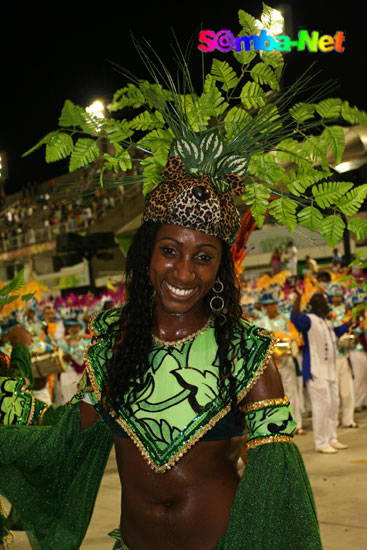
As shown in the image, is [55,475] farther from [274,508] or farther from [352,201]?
[352,201]

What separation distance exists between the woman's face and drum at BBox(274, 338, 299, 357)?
25.5 feet

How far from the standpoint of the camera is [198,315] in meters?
2.54

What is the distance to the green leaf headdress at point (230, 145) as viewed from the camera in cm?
251

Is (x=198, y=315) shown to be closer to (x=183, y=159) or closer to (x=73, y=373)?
(x=183, y=159)

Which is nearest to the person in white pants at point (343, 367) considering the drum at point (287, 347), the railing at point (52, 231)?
the drum at point (287, 347)

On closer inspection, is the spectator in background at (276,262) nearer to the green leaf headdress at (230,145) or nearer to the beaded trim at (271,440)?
the green leaf headdress at (230,145)

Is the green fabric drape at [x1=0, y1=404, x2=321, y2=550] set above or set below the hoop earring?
below

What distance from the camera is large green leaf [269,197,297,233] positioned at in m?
2.66

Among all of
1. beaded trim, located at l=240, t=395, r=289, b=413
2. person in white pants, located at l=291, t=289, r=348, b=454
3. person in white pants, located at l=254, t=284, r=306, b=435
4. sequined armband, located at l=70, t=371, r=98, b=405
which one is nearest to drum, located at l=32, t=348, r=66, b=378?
person in white pants, located at l=254, t=284, r=306, b=435

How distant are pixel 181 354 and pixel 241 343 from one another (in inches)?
8.0

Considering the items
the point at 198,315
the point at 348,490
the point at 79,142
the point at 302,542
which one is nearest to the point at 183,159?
the point at 79,142

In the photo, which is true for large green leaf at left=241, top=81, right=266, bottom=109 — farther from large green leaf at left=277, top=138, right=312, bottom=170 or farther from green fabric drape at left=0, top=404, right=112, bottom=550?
green fabric drape at left=0, top=404, right=112, bottom=550

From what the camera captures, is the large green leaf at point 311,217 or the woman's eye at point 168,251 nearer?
the woman's eye at point 168,251

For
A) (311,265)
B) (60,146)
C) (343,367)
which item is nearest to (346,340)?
(343,367)
